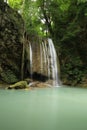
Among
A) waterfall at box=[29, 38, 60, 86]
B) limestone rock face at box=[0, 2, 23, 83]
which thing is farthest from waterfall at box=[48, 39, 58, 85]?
limestone rock face at box=[0, 2, 23, 83]

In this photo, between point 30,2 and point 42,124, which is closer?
point 42,124

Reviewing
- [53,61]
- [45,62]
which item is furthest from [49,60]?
[45,62]

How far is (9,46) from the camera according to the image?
13953mm

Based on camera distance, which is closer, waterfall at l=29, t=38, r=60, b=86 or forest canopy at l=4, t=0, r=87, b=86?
waterfall at l=29, t=38, r=60, b=86

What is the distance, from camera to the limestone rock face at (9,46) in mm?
13547

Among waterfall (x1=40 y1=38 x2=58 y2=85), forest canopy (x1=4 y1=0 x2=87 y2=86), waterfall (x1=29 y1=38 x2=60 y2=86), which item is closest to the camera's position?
waterfall (x1=29 y1=38 x2=60 y2=86)

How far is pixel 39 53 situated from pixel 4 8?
12.5 ft

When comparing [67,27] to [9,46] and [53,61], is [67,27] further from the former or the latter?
[9,46]

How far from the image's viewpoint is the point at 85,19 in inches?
659

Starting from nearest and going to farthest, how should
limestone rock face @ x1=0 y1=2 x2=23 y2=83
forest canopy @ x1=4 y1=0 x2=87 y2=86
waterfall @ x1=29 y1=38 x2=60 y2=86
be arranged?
limestone rock face @ x1=0 y1=2 x2=23 y2=83
waterfall @ x1=29 y1=38 x2=60 y2=86
forest canopy @ x1=4 y1=0 x2=87 y2=86

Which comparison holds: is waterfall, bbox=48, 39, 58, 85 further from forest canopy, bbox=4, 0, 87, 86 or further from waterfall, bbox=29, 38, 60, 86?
forest canopy, bbox=4, 0, 87, 86

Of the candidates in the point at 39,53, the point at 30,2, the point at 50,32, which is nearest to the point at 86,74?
the point at 39,53

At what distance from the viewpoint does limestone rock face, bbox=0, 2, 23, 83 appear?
44.4 ft

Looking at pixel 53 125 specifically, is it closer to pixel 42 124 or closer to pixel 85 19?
pixel 42 124
